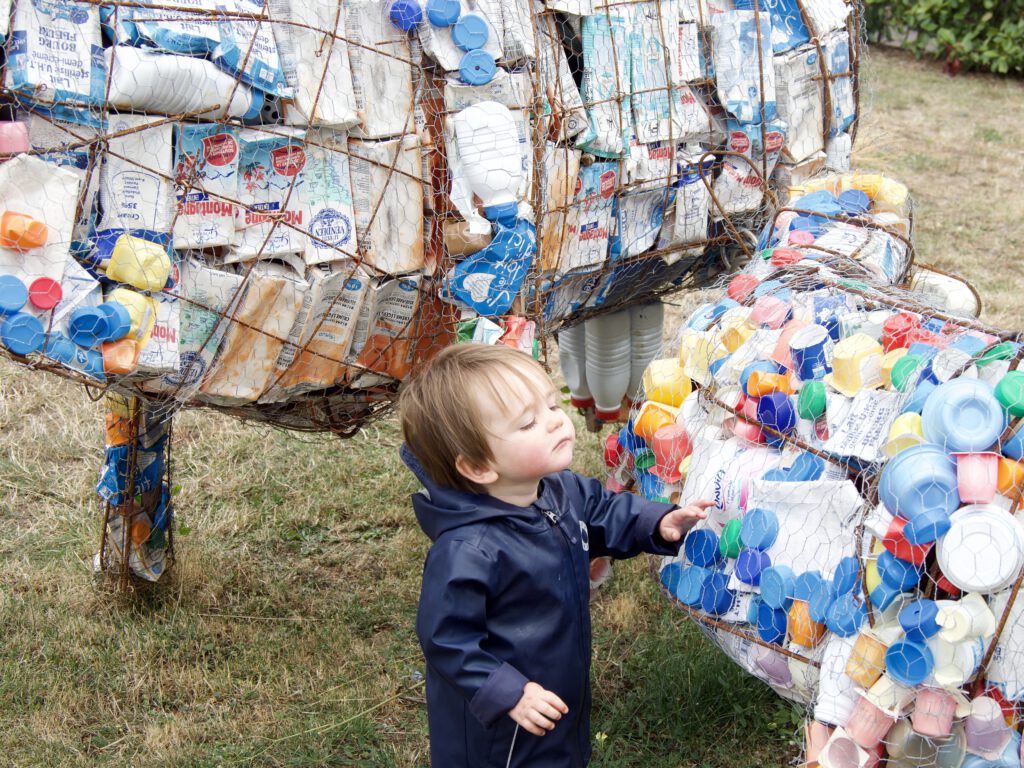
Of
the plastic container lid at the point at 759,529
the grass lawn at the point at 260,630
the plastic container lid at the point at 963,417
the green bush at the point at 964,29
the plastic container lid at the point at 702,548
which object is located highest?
the plastic container lid at the point at 963,417

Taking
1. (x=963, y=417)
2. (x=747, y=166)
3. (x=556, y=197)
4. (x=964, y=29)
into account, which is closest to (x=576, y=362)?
(x=747, y=166)

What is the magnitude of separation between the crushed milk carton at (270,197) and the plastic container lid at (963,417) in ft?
3.50

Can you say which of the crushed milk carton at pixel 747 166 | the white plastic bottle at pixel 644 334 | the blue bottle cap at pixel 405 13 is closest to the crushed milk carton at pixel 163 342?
the blue bottle cap at pixel 405 13

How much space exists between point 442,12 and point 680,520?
966 mm

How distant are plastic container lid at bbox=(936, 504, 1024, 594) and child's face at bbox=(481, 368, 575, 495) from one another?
1.94 ft

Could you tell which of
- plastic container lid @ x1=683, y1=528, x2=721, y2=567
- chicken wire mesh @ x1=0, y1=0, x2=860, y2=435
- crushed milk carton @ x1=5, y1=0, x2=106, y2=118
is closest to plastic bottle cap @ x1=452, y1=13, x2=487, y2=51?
chicken wire mesh @ x1=0, y1=0, x2=860, y2=435

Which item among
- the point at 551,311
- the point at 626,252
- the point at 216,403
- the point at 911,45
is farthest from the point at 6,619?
the point at 911,45

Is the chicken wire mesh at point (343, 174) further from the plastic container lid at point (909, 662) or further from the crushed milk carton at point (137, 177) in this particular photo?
the plastic container lid at point (909, 662)

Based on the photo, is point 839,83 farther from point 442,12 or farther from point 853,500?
point 853,500

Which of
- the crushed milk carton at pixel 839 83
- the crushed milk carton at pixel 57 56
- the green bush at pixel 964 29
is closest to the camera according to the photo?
the crushed milk carton at pixel 57 56

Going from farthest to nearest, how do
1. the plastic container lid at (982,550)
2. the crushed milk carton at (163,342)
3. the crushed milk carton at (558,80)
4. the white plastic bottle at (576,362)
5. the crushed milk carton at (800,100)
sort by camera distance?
the white plastic bottle at (576,362)
the crushed milk carton at (800,100)
the crushed milk carton at (558,80)
the crushed milk carton at (163,342)
the plastic container lid at (982,550)

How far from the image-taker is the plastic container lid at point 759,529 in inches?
69.9

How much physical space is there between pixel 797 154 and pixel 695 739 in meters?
1.39

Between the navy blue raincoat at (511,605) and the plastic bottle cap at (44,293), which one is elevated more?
the plastic bottle cap at (44,293)
